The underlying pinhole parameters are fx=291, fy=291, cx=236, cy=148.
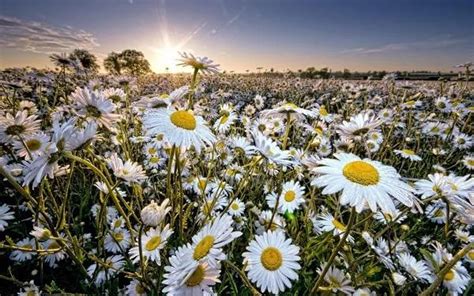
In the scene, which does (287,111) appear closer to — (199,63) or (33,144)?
(199,63)

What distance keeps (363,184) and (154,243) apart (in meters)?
0.95

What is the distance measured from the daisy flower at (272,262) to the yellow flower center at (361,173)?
46 centimetres

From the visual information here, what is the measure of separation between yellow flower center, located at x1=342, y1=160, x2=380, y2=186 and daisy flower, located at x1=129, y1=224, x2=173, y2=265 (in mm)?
761

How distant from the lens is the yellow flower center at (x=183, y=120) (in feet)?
3.82

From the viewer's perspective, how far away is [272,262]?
1229 millimetres

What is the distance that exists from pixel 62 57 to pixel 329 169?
4206 mm

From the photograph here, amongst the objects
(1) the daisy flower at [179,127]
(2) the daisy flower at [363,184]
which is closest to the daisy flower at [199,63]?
(1) the daisy flower at [179,127]

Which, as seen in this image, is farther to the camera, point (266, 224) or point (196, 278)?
point (266, 224)

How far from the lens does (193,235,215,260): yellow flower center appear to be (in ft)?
3.01

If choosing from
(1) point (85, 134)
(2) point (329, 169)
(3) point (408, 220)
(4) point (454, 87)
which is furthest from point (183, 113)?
(4) point (454, 87)

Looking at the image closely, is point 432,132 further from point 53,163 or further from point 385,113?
point 53,163

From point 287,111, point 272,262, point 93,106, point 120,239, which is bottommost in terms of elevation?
point 120,239

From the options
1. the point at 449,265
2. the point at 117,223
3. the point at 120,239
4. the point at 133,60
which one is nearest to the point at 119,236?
the point at 120,239

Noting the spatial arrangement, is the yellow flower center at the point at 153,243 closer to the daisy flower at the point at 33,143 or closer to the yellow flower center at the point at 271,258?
the yellow flower center at the point at 271,258
